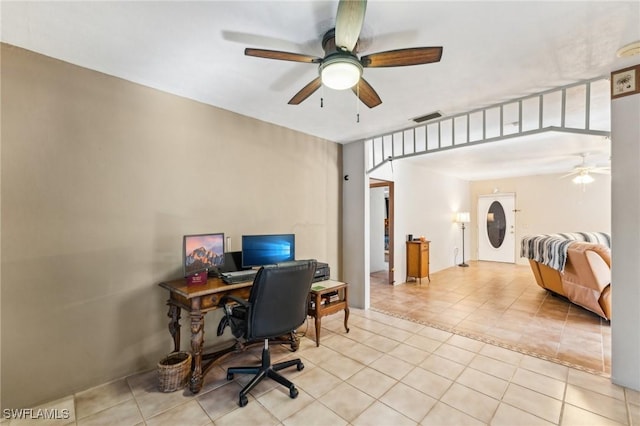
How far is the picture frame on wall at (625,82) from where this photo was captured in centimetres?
209

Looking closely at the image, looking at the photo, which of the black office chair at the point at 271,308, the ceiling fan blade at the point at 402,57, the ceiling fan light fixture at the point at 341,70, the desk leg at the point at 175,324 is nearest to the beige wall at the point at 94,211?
the desk leg at the point at 175,324

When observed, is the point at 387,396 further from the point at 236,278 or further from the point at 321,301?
the point at 236,278

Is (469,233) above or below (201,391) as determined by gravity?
above

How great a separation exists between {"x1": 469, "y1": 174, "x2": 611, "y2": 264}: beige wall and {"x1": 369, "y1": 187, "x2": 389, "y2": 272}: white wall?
369 cm

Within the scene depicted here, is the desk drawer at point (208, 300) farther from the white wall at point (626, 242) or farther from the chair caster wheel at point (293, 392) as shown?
the white wall at point (626, 242)

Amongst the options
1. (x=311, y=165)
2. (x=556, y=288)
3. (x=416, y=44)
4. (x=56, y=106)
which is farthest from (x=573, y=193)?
(x=56, y=106)

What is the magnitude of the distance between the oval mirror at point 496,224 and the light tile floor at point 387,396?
6.02m

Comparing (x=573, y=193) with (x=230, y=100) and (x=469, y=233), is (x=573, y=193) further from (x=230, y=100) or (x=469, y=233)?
(x=230, y=100)

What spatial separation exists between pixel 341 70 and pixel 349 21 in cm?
28

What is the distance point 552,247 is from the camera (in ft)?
13.3

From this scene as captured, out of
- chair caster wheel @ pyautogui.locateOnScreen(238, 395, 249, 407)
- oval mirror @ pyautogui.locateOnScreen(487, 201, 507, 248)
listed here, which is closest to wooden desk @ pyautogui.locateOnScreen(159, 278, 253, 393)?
chair caster wheel @ pyautogui.locateOnScreen(238, 395, 249, 407)

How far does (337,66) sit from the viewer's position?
4.99 feet

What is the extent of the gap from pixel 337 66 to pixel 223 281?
195 centimetres

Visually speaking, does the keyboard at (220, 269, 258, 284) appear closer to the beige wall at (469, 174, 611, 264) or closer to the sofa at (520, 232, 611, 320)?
the sofa at (520, 232, 611, 320)
